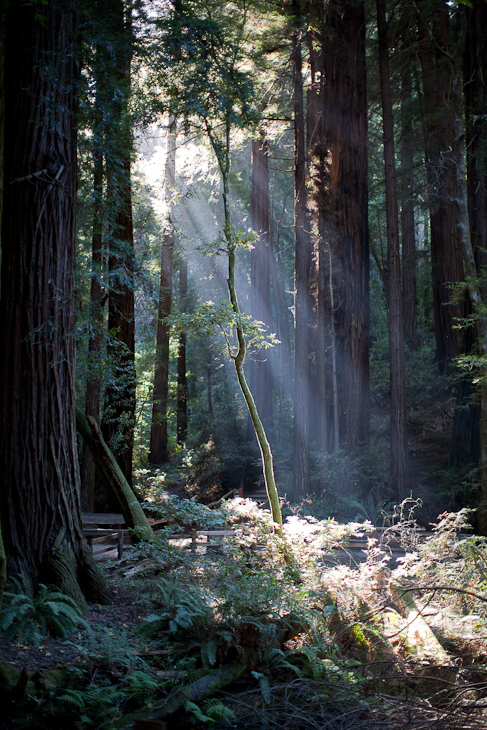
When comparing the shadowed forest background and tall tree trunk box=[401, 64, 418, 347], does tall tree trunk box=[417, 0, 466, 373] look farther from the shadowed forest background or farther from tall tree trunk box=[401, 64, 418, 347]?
tall tree trunk box=[401, 64, 418, 347]

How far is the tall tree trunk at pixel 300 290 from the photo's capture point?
13.8 m

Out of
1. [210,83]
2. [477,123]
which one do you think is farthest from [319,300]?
[210,83]

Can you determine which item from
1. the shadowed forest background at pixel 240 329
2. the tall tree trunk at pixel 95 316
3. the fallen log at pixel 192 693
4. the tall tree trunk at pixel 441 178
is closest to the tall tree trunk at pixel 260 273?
the shadowed forest background at pixel 240 329

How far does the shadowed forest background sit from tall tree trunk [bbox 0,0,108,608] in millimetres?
25

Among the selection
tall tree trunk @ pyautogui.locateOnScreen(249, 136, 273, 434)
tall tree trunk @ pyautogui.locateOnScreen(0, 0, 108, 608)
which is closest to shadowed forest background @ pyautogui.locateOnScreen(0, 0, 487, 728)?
tall tree trunk @ pyautogui.locateOnScreen(0, 0, 108, 608)

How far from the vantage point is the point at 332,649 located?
5.00m

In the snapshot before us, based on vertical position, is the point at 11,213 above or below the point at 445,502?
above

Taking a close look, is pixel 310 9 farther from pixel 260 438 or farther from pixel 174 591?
pixel 174 591

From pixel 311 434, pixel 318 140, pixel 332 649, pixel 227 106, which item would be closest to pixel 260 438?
pixel 332 649

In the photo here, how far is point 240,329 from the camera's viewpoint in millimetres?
7750

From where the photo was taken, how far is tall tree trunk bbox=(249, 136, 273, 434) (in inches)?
770

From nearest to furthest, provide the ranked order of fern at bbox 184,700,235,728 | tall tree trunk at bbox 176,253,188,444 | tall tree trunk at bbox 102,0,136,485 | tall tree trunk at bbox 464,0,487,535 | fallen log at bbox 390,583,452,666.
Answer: fern at bbox 184,700,235,728
fallen log at bbox 390,583,452,666
tall tree trunk at bbox 102,0,136,485
tall tree trunk at bbox 464,0,487,535
tall tree trunk at bbox 176,253,188,444

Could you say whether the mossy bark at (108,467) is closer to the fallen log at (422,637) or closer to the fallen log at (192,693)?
the fallen log at (192,693)

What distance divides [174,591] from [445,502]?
9.06 metres
